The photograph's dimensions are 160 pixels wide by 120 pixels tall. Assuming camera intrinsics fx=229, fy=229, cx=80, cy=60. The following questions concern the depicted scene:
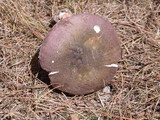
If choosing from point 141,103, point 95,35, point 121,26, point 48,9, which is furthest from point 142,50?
point 48,9

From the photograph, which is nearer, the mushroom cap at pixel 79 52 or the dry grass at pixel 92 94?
the mushroom cap at pixel 79 52

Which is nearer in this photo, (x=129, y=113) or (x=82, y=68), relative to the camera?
(x=82, y=68)

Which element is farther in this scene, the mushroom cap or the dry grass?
the dry grass

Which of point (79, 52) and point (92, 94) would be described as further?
point (92, 94)

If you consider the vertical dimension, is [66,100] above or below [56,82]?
below

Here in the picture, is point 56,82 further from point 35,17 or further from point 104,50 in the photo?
point 35,17
